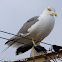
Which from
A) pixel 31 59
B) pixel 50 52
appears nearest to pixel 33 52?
pixel 31 59

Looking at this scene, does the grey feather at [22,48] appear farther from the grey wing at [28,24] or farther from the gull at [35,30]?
the grey wing at [28,24]

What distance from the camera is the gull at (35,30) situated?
8492 mm

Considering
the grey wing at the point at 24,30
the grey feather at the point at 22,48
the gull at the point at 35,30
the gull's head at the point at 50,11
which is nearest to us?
the gull at the point at 35,30

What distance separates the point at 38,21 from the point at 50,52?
162cm

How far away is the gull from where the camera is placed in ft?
27.9

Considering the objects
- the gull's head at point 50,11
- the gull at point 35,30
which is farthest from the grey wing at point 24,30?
the gull's head at point 50,11

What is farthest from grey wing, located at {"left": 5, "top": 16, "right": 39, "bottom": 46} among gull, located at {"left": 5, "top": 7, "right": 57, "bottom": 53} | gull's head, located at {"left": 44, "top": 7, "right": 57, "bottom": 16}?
gull's head, located at {"left": 44, "top": 7, "right": 57, "bottom": 16}

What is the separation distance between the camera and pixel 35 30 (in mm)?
8516

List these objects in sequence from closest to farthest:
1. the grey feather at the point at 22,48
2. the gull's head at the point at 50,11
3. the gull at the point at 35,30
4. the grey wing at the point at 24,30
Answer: the gull at the point at 35,30
the gull's head at the point at 50,11
the grey wing at the point at 24,30
the grey feather at the point at 22,48

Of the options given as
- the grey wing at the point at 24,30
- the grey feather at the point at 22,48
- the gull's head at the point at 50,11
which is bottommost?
the grey feather at the point at 22,48

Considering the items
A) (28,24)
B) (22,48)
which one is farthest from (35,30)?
(22,48)

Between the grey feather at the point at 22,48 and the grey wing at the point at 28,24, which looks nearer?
the grey wing at the point at 28,24

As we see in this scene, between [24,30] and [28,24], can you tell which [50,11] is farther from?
[24,30]

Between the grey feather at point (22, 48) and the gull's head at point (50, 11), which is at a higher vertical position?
the gull's head at point (50, 11)
